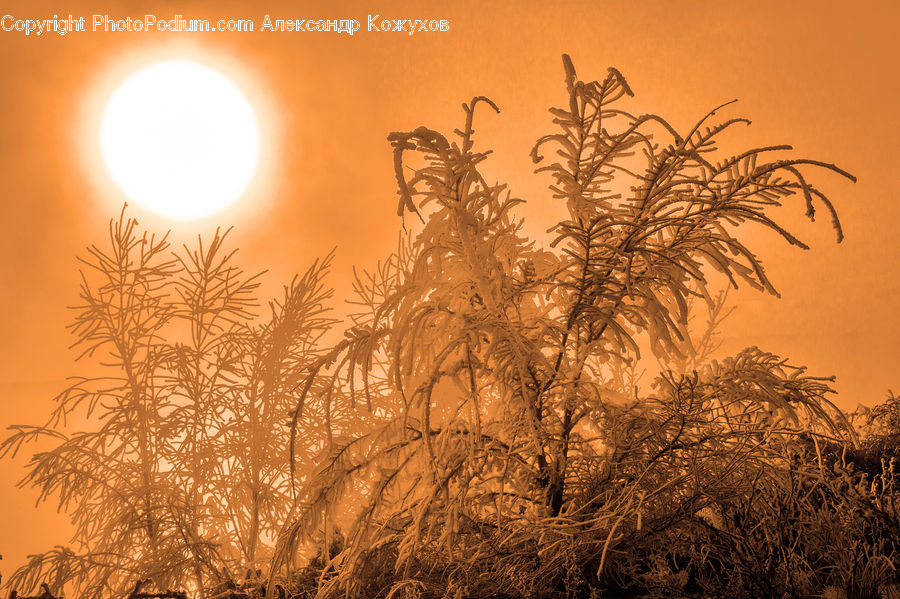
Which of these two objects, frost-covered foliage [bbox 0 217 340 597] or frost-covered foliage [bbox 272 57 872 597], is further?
frost-covered foliage [bbox 0 217 340 597]

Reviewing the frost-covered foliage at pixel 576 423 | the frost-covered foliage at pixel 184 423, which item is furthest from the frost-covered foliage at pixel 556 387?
the frost-covered foliage at pixel 184 423

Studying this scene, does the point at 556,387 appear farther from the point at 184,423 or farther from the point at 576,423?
the point at 184,423

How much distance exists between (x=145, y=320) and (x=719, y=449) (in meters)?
2.21

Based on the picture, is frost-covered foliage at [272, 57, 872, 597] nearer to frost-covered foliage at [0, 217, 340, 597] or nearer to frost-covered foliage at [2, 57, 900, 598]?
frost-covered foliage at [2, 57, 900, 598]

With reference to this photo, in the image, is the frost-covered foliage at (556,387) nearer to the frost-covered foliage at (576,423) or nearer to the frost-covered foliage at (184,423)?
the frost-covered foliage at (576,423)

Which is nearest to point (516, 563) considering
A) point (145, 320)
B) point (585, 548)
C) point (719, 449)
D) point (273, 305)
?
point (585, 548)

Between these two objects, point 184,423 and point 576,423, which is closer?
point 576,423

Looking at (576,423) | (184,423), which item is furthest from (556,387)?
(184,423)

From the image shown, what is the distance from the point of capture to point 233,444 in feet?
7.69

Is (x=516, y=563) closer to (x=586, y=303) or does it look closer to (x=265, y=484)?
(x=586, y=303)

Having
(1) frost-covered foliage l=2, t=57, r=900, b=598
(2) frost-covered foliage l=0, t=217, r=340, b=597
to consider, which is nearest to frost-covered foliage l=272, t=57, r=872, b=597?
(1) frost-covered foliage l=2, t=57, r=900, b=598

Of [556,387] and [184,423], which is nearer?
[556,387]

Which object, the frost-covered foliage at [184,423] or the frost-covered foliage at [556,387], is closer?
the frost-covered foliage at [556,387]

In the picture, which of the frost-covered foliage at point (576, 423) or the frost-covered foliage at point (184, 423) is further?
the frost-covered foliage at point (184, 423)
